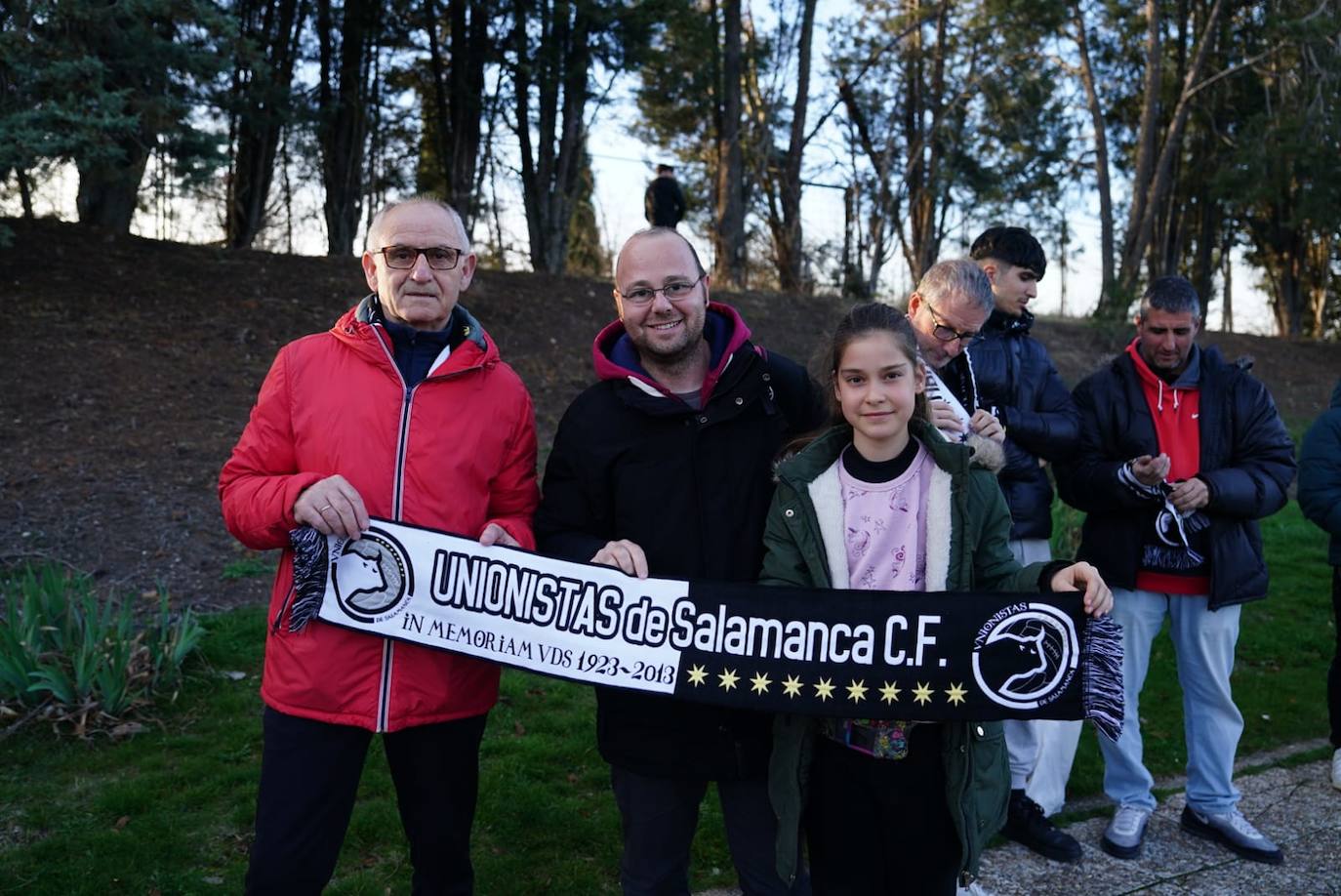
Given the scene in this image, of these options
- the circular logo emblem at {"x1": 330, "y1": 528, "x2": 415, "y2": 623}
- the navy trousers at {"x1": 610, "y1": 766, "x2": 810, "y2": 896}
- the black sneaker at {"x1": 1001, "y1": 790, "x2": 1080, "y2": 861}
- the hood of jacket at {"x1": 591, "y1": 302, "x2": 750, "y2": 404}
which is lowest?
the black sneaker at {"x1": 1001, "y1": 790, "x2": 1080, "y2": 861}

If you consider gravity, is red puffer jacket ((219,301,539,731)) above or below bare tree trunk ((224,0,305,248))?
below

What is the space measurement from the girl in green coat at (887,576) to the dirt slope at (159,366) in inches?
192

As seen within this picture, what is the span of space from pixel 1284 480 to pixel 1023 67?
72.8ft

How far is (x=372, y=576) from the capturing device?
3.07 meters

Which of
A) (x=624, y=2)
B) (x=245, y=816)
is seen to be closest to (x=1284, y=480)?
(x=245, y=816)

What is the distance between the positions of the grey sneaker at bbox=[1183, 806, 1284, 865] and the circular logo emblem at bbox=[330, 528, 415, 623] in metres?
3.50

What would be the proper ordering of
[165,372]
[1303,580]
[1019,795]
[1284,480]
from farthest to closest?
1. [165,372]
2. [1303,580]
3. [1019,795]
4. [1284,480]

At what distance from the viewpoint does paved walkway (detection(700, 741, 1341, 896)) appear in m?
4.09

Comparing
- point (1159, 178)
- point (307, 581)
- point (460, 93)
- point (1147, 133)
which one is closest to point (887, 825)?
point (307, 581)

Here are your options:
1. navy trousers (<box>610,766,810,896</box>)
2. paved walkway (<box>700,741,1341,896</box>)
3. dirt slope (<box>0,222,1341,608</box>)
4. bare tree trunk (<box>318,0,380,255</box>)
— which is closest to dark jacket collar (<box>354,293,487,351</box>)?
navy trousers (<box>610,766,810,896</box>)

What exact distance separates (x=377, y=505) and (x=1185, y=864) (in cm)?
351

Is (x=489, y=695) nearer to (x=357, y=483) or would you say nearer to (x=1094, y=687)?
(x=357, y=483)

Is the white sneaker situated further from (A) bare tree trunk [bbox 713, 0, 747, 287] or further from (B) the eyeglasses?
(A) bare tree trunk [bbox 713, 0, 747, 287]

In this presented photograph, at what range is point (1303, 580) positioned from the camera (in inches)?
369
